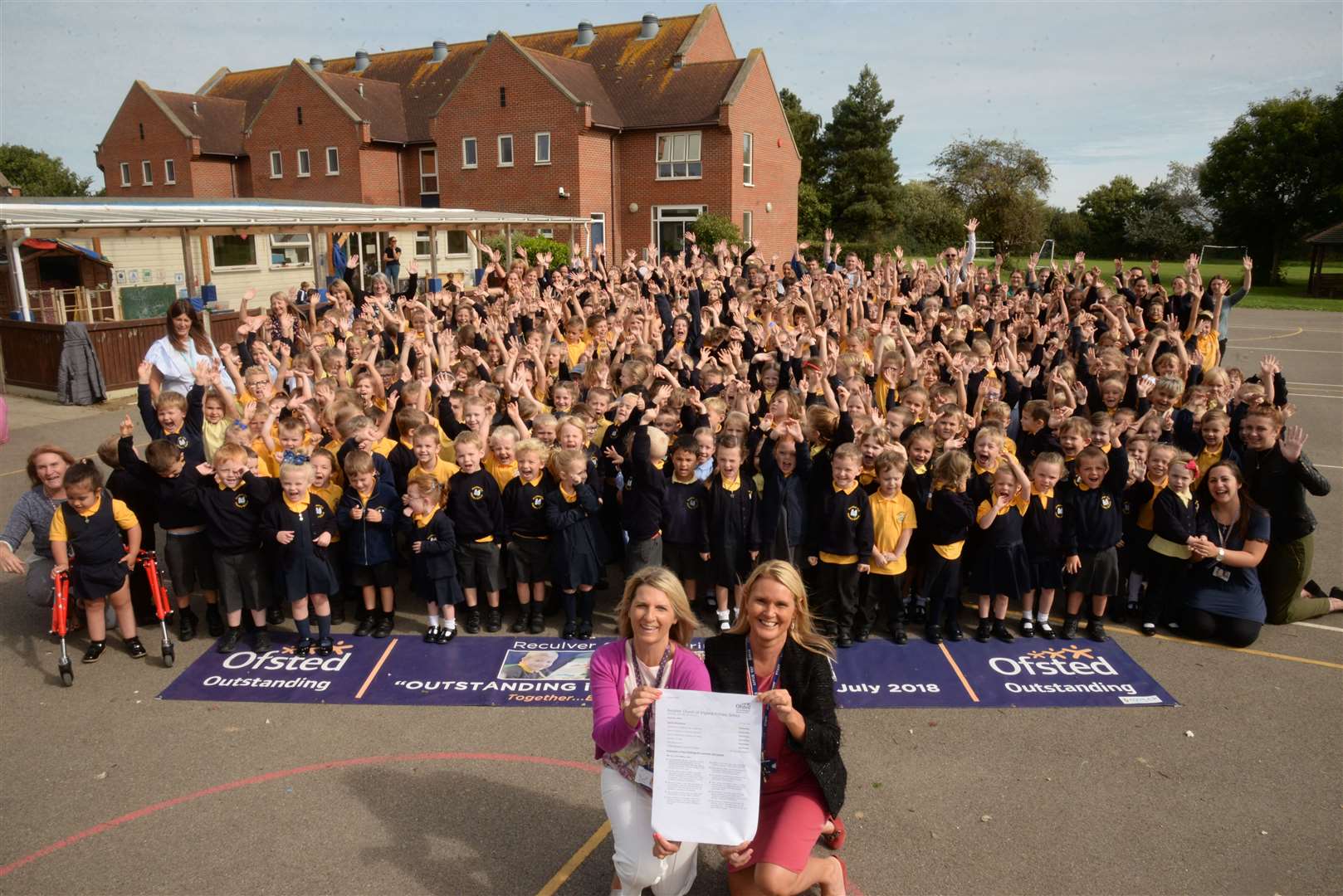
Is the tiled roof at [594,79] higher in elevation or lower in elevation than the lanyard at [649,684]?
higher

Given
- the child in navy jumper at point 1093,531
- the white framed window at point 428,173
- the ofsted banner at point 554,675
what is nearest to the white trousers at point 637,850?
the ofsted banner at point 554,675

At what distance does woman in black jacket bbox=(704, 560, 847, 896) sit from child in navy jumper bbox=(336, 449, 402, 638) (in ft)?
11.2

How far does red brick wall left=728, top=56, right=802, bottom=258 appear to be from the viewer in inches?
1388

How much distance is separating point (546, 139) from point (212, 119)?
21044 millimetres

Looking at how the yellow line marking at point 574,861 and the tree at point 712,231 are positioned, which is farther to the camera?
the tree at point 712,231

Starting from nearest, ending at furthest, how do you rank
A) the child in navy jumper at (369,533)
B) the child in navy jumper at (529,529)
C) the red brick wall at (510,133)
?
the child in navy jumper at (369,533), the child in navy jumper at (529,529), the red brick wall at (510,133)

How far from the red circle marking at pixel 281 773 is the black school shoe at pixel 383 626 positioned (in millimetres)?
1646

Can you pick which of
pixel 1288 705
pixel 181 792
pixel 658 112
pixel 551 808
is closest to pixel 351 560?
pixel 181 792

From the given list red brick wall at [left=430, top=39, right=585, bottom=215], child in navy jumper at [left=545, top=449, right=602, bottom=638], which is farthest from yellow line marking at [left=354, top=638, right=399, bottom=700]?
red brick wall at [left=430, top=39, right=585, bottom=215]

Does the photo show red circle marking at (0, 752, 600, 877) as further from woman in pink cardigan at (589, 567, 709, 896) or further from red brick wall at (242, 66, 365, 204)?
red brick wall at (242, 66, 365, 204)

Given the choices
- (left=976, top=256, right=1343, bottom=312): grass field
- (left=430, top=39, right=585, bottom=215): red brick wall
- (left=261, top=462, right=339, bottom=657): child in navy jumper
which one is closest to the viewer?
(left=261, top=462, right=339, bottom=657): child in navy jumper

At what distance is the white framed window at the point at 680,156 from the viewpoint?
35.4 meters

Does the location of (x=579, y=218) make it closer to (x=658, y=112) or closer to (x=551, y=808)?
(x=658, y=112)

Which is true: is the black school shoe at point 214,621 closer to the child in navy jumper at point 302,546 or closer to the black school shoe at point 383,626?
the child in navy jumper at point 302,546
